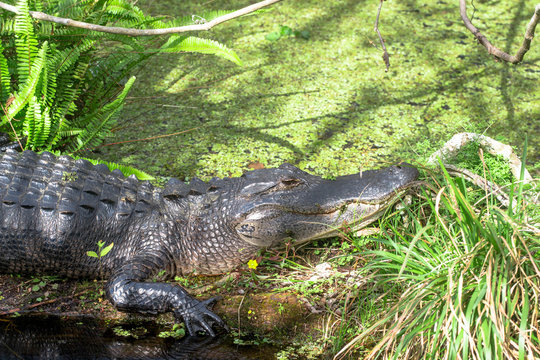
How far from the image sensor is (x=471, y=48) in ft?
18.2

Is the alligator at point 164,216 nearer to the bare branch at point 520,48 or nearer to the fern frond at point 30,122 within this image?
the fern frond at point 30,122

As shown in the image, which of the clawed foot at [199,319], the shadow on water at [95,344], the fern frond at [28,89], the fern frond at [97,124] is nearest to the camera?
the shadow on water at [95,344]

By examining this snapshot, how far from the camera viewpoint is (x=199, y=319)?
2.85 m

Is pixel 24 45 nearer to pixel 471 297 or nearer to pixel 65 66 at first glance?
pixel 65 66

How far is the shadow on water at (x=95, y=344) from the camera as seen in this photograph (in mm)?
2650

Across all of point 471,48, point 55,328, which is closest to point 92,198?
point 55,328

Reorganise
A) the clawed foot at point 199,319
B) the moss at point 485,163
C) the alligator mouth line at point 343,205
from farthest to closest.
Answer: the moss at point 485,163 → the alligator mouth line at point 343,205 → the clawed foot at point 199,319

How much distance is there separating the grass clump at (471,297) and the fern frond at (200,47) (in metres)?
1.74

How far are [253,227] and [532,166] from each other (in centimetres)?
212

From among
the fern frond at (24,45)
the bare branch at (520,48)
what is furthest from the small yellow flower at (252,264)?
the fern frond at (24,45)

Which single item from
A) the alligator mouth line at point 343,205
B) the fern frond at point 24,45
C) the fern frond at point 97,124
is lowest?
the alligator mouth line at point 343,205

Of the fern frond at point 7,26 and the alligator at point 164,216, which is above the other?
the fern frond at point 7,26

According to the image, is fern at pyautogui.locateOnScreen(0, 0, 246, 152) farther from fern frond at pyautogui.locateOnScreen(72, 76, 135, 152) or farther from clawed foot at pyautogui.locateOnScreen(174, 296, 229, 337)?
clawed foot at pyautogui.locateOnScreen(174, 296, 229, 337)

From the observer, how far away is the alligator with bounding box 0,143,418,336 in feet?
10.4
